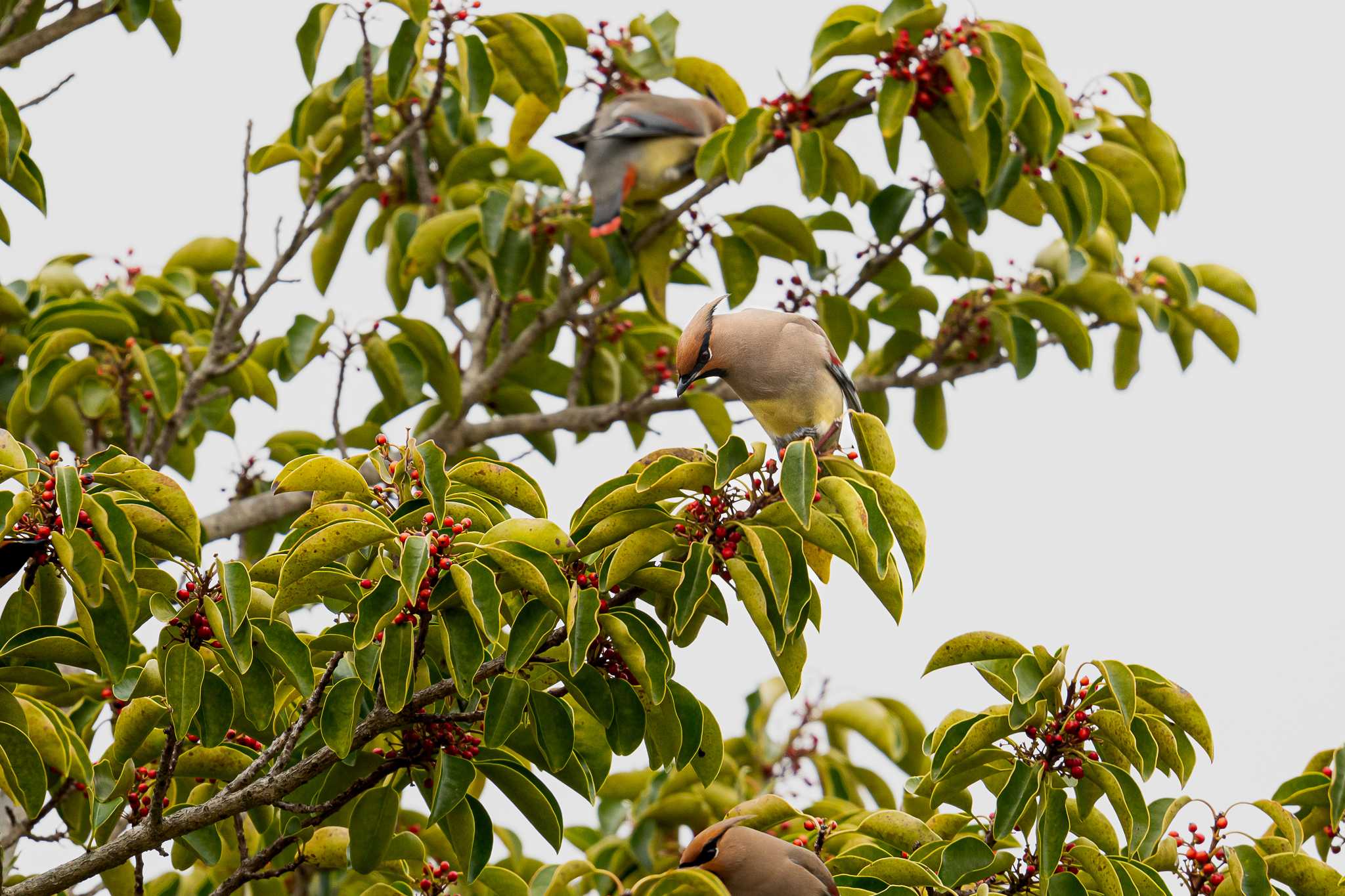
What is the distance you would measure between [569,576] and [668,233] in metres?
2.72

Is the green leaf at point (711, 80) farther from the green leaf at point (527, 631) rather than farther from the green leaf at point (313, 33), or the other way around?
the green leaf at point (527, 631)

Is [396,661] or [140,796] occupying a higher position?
[396,661]

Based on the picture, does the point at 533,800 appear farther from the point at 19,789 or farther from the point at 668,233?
the point at 668,233

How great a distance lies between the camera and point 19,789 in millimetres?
2666

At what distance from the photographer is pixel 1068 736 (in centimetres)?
269

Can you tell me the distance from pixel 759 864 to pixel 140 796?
49.6 inches

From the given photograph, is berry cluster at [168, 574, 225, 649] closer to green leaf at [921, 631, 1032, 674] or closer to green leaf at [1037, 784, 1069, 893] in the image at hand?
green leaf at [921, 631, 1032, 674]

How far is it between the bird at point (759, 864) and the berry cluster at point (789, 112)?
2491 millimetres

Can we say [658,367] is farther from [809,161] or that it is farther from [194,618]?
[194,618]

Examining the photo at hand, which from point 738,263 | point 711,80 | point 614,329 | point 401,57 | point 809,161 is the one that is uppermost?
point 401,57

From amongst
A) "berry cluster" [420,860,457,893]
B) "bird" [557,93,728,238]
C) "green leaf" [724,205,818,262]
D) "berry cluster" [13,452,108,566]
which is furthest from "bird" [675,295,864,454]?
"bird" [557,93,728,238]

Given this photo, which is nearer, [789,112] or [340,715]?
[340,715]

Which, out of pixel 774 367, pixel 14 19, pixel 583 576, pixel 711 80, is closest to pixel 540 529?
pixel 583 576

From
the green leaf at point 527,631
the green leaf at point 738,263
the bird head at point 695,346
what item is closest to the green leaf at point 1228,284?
the green leaf at point 738,263
